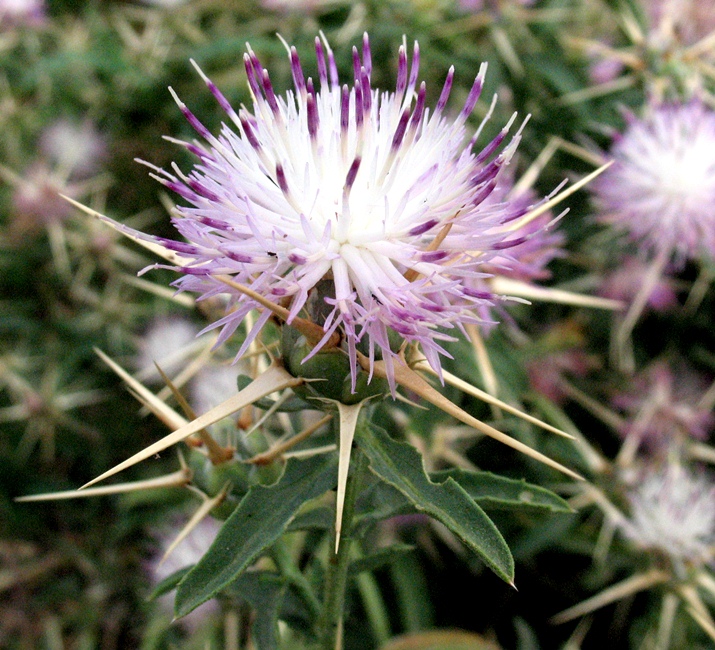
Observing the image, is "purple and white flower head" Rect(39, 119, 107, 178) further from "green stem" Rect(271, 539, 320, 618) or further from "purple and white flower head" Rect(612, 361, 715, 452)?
"purple and white flower head" Rect(612, 361, 715, 452)

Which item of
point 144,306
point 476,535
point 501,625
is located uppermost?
point 476,535

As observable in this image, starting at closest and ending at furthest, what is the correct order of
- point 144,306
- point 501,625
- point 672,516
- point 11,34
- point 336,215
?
point 336,215 < point 672,516 < point 501,625 < point 144,306 < point 11,34

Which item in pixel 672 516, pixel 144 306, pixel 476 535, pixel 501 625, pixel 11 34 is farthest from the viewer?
pixel 11 34

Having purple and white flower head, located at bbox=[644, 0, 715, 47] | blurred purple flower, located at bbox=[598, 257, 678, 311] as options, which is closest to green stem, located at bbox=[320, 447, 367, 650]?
blurred purple flower, located at bbox=[598, 257, 678, 311]

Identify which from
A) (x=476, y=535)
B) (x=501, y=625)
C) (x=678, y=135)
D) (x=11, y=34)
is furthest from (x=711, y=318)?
(x=11, y=34)

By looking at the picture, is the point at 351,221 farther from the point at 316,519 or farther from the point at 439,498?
the point at 316,519

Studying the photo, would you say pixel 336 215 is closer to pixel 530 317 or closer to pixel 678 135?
pixel 678 135

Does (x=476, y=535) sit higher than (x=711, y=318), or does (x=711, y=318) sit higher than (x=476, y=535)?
(x=711, y=318)
